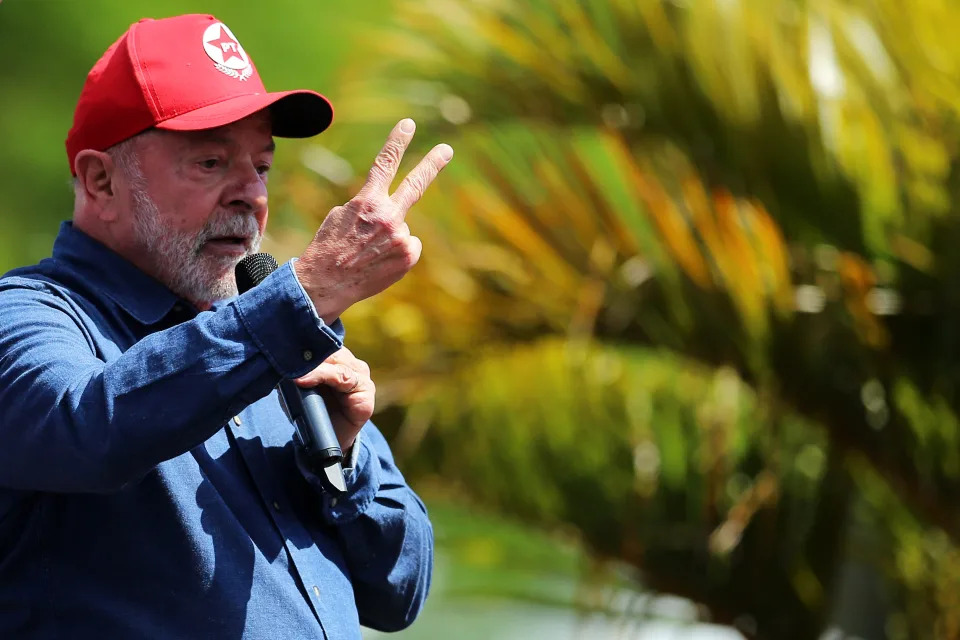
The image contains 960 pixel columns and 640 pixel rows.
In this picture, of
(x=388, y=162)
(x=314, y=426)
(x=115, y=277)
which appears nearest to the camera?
(x=388, y=162)

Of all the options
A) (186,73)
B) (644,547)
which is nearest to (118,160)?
(186,73)

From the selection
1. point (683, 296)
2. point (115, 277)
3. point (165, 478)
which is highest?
point (115, 277)

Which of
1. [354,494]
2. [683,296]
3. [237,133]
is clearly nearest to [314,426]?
[354,494]

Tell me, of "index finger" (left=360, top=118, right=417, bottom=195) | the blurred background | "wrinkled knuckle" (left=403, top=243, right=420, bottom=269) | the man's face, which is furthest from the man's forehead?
the blurred background

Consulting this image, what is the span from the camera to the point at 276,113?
6.37 ft

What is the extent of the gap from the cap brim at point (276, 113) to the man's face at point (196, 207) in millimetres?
32

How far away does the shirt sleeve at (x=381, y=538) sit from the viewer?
1813mm

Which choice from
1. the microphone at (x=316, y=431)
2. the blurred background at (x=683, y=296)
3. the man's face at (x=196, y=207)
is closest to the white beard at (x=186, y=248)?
the man's face at (x=196, y=207)

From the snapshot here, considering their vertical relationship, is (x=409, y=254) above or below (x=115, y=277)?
above

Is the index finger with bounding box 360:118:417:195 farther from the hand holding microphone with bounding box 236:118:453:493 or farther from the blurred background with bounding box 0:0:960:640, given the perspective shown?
the blurred background with bounding box 0:0:960:640

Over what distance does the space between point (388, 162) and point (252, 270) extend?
0.35 m

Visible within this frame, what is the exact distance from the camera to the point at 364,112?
3.64 metres

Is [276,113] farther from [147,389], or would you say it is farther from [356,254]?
[147,389]

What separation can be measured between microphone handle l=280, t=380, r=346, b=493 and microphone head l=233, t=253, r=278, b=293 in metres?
0.18
